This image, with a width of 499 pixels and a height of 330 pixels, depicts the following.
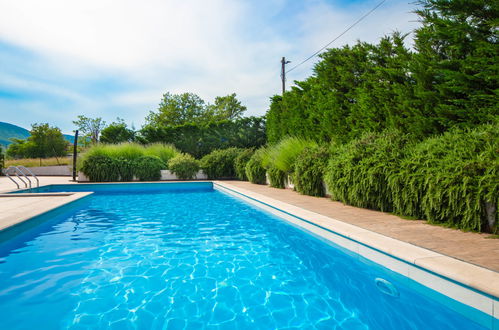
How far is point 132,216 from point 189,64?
30.1ft

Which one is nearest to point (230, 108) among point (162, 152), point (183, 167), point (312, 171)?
point (162, 152)

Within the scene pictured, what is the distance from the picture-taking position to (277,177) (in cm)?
996

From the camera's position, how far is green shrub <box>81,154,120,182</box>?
12.8 meters

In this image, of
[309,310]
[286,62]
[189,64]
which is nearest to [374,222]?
[309,310]

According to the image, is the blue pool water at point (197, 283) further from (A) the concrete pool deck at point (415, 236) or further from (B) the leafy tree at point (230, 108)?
(B) the leafy tree at point (230, 108)

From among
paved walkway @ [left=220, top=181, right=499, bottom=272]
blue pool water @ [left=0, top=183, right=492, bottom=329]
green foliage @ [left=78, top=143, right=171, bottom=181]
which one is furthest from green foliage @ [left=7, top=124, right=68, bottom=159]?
paved walkway @ [left=220, top=181, right=499, bottom=272]

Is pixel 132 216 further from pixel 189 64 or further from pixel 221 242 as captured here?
pixel 189 64

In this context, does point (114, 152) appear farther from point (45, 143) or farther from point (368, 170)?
point (45, 143)

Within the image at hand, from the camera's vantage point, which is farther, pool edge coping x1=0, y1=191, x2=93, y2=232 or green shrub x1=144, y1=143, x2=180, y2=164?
green shrub x1=144, y1=143, x2=180, y2=164

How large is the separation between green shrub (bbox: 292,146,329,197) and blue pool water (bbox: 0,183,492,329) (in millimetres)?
2648

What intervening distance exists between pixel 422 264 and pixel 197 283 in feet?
6.94

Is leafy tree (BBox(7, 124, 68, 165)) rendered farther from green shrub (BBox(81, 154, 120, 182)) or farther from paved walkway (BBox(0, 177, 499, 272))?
paved walkway (BBox(0, 177, 499, 272))

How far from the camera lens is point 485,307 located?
1.97m

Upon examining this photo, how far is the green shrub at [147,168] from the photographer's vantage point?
13531 mm
